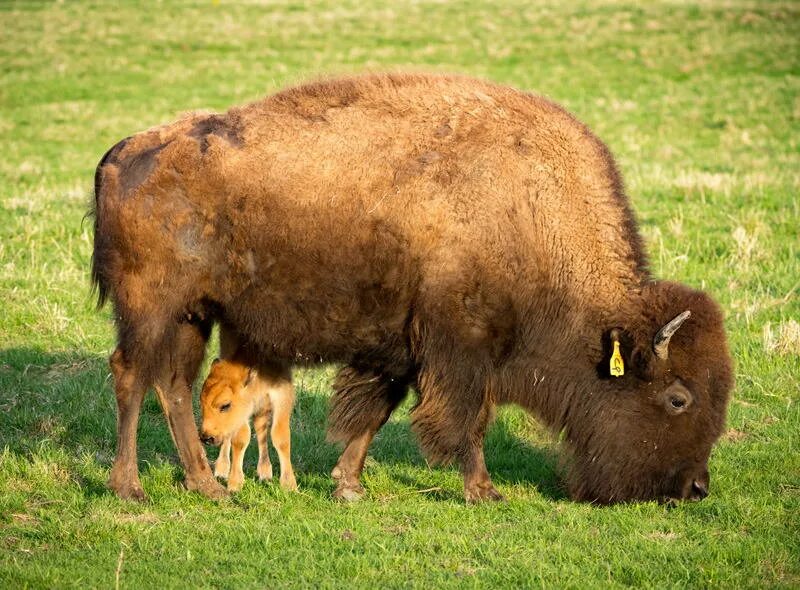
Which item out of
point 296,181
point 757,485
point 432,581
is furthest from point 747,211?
point 432,581

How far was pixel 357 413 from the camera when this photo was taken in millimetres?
7648

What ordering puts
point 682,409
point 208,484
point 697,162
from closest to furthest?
point 682,409
point 208,484
point 697,162

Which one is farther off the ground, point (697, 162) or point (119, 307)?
point (119, 307)

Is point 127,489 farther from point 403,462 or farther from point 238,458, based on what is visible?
point 403,462

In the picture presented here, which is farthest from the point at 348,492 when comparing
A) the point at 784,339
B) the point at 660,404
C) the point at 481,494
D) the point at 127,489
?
the point at 784,339

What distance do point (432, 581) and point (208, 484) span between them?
2.20 meters

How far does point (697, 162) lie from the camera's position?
19016 mm

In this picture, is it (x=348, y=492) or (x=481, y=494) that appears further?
(x=348, y=492)

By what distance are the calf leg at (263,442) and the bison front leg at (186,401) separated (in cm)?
51

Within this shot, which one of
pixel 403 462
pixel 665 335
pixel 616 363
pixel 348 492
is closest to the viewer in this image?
pixel 665 335

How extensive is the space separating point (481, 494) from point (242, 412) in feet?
6.07

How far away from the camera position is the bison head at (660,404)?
6949 millimetres

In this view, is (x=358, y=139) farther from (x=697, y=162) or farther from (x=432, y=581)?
(x=697, y=162)

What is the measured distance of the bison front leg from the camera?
24.5ft
